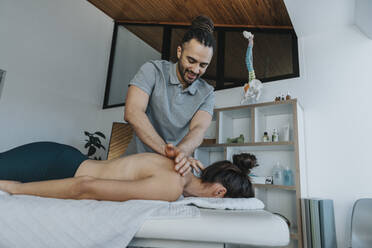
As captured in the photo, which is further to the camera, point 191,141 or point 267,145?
point 267,145

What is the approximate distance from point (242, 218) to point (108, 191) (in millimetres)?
432

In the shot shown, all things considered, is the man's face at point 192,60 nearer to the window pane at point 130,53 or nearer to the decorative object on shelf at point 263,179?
the decorative object on shelf at point 263,179

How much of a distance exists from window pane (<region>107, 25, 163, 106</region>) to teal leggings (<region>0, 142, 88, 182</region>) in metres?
2.57

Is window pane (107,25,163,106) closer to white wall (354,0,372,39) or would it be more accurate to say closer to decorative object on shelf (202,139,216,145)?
decorative object on shelf (202,139,216,145)

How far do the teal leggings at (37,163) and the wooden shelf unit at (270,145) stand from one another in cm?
148

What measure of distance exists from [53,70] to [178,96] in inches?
103

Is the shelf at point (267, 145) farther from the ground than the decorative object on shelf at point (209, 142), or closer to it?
closer to it

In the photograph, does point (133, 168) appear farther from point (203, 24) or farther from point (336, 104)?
point (336, 104)

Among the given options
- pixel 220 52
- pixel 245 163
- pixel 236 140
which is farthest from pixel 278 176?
pixel 220 52

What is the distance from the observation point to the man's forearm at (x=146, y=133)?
47.0 inches

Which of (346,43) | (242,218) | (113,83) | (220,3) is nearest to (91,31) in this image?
(113,83)

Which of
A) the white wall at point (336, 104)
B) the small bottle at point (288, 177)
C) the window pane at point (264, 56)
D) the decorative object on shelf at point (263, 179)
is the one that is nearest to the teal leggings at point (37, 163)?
the decorative object on shelf at point (263, 179)

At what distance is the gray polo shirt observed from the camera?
1.43 meters

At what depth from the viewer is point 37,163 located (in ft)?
4.31
